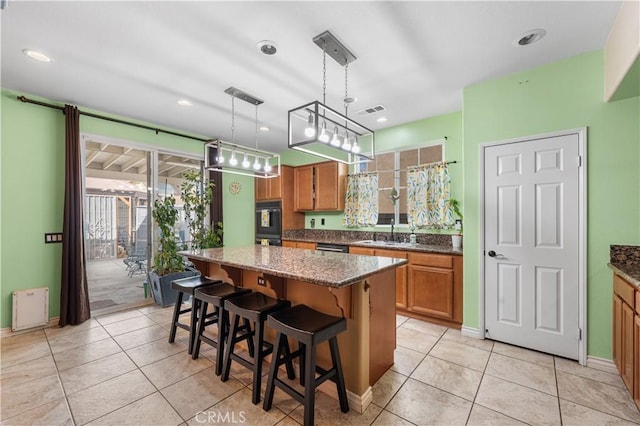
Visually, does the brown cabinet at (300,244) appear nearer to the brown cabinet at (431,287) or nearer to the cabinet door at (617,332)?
the brown cabinet at (431,287)

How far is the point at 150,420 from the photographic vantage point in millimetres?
1795

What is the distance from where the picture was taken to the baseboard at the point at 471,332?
9.74ft

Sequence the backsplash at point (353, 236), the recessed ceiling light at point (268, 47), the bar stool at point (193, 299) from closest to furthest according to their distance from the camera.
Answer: the recessed ceiling light at point (268, 47) < the bar stool at point (193, 299) < the backsplash at point (353, 236)

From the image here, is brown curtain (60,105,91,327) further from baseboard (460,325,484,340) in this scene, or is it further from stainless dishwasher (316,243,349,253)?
baseboard (460,325,484,340)

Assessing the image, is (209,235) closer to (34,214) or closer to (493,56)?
(34,214)

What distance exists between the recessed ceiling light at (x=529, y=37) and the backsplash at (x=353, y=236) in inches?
90.1

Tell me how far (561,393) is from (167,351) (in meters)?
3.33

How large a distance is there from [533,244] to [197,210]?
4460 mm

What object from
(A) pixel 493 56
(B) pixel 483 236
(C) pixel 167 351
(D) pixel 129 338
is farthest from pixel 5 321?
(A) pixel 493 56

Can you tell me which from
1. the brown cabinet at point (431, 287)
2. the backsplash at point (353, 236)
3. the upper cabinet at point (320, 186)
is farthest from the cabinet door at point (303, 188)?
the brown cabinet at point (431, 287)

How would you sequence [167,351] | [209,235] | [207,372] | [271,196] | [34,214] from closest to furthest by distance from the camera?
[207,372]
[167,351]
[34,214]
[209,235]
[271,196]

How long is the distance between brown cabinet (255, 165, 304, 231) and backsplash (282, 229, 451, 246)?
0.15 m

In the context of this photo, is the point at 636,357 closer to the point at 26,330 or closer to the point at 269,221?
the point at 269,221

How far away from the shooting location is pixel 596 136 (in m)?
2.39
